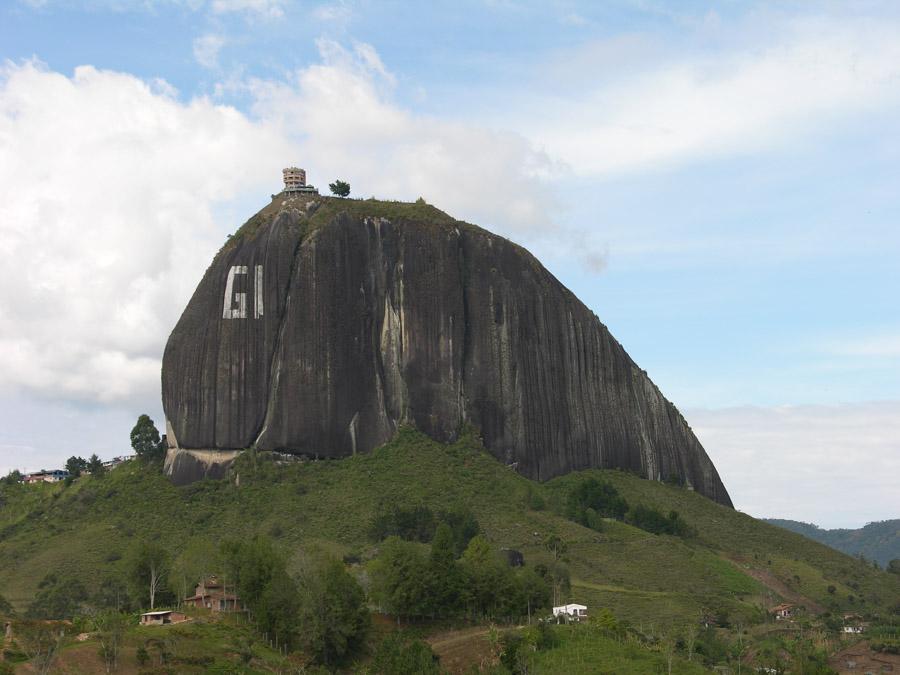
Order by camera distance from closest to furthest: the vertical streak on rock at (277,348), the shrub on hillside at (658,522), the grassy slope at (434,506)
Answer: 1. the grassy slope at (434,506)
2. the shrub on hillside at (658,522)
3. the vertical streak on rock at (277,348)

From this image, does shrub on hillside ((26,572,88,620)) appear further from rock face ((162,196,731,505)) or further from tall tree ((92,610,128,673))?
rock face ((162,196,731,505))

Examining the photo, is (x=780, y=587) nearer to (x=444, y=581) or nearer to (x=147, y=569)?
(x=444, y=581)

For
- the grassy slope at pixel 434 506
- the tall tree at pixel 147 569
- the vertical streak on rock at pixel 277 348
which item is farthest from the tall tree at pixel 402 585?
the vertical streak on rock at pixel 277 348

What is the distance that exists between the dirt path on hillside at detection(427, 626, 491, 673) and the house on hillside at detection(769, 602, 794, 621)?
1374 inches

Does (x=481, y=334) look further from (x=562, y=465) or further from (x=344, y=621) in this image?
(x=344, y=621)

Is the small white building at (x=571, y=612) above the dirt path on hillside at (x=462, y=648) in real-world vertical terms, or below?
above

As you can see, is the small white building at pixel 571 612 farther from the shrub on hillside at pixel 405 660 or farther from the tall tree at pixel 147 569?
the tall tree at pixel 147 569

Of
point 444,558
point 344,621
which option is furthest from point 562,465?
point 344,621

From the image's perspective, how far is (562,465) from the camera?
152 m

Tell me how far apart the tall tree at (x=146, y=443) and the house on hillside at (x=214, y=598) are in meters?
52.3

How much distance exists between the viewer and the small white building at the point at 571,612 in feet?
324

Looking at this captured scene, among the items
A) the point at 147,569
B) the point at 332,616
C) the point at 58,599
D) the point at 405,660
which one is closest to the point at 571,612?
the point at 332,616

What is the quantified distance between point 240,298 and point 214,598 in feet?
173

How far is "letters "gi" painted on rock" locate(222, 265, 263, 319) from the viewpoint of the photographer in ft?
468
